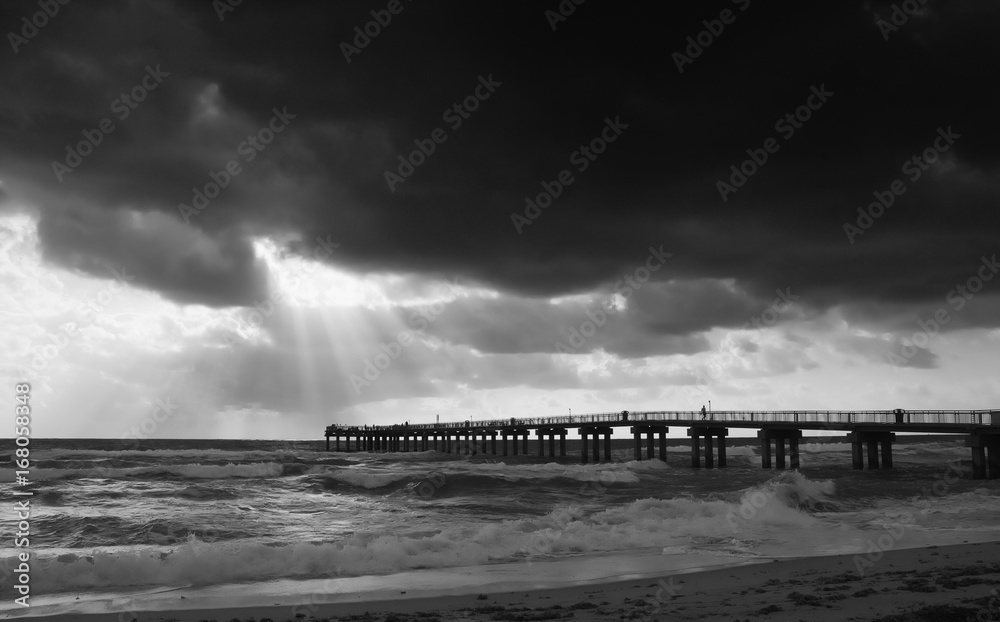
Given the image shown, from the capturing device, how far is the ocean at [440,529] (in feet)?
52.1

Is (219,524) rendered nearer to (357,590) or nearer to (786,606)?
(357,590)

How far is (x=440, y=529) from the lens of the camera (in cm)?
2273

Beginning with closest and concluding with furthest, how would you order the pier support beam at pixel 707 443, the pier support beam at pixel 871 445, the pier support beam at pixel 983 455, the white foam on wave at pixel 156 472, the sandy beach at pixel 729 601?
1. the sandy beach at pixel 729 601
2. the pier support beam at pixel 983 455
3. the white foam on wave at pixel 156 472
4. the pier support beam at pixel 871 445
5. the pier support beam at pixel 707 443

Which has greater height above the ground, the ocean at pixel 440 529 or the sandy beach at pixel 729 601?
the sandy beach at pixel 729 601

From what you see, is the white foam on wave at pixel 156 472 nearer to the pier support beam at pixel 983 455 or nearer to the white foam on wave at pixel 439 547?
the white foam on wave at pixel 439 547

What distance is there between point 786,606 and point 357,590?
25.1 feet

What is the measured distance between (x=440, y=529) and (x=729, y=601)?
1261 centimetres

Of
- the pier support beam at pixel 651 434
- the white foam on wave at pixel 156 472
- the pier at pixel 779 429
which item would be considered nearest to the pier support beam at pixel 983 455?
the pier at pixel 779 429

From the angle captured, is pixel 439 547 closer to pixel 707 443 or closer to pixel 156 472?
pixel 156 472

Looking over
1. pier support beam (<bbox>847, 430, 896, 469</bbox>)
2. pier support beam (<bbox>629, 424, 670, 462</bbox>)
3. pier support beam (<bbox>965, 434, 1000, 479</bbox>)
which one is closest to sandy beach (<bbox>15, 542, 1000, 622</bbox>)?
pier support beam (<bbox>965, 434, 1000, 479</bbox>)

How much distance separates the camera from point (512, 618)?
35.3 feet

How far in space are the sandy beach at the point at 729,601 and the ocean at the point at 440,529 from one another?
1.70 metres

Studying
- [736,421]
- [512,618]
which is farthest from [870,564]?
[736,421]

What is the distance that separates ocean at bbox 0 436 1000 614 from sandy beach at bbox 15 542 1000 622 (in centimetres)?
170
